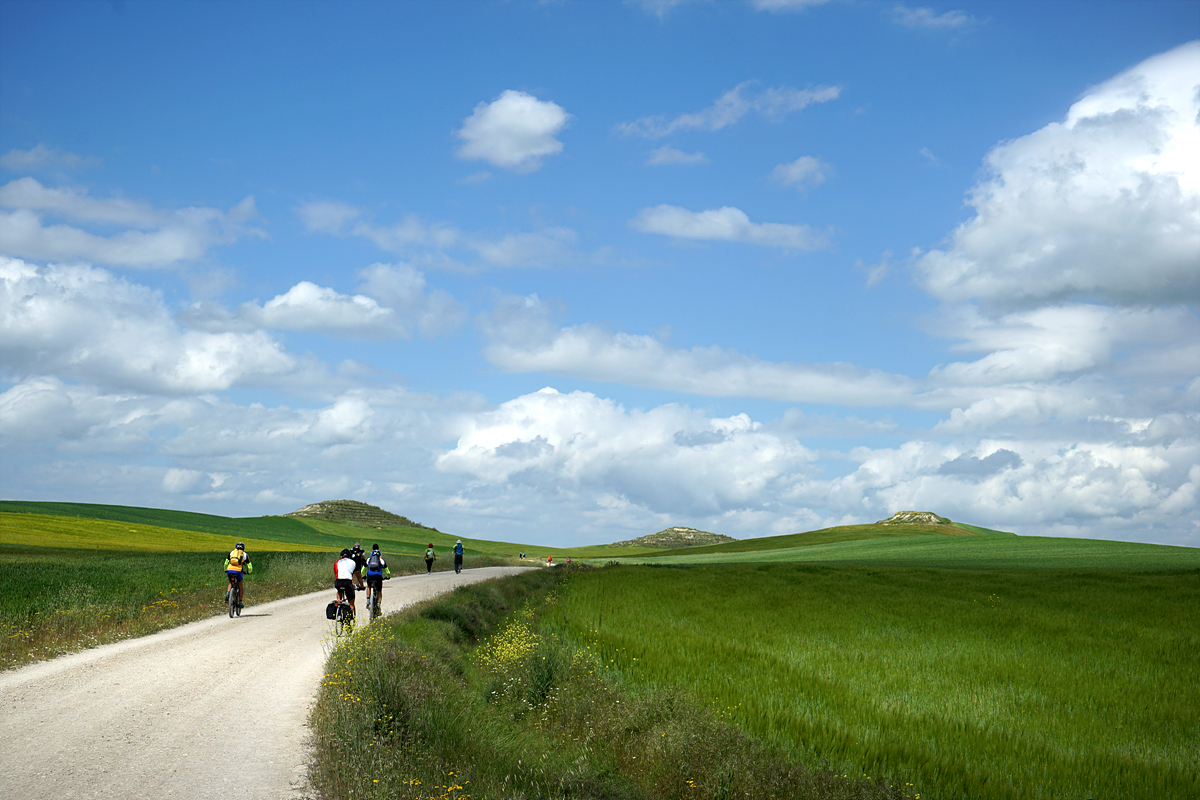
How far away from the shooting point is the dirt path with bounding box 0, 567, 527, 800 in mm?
8547

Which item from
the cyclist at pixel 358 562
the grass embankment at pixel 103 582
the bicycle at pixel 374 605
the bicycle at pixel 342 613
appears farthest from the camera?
the bicycle at pixel 374 605

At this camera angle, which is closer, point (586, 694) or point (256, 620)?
point (586, 694)

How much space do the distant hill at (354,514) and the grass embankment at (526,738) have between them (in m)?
121

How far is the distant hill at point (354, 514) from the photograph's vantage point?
13395 cm

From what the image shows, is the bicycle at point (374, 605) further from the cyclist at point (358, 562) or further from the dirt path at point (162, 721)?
the dirt path at point (162, 721)

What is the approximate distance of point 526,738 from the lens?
1159cm

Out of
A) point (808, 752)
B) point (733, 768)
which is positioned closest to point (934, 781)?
point (808, 752)

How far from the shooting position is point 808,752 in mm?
10375

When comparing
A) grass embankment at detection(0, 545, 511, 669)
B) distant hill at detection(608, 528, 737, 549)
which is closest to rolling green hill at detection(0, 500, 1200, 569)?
distant hill at detection(608, 528, 737, 549)

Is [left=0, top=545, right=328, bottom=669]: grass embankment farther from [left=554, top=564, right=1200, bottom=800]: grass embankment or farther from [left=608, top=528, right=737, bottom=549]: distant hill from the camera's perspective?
[left=608, top=528, right=737, bottom=549]: distant hill

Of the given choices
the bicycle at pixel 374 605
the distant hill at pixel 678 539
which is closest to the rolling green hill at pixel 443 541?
the distant hill at pixel 678 539

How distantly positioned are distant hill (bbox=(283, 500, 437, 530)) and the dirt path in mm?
116995

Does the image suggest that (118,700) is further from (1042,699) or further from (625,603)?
(625,603)

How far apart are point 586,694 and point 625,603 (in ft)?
52.1
